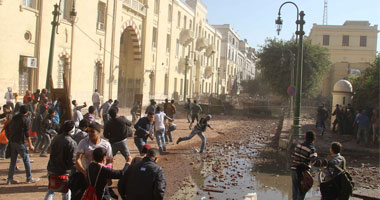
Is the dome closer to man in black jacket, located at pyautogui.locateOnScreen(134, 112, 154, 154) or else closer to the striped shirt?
man in black jacket, located at pyautogui.locateOnScreen(134, 112, 154, 154)

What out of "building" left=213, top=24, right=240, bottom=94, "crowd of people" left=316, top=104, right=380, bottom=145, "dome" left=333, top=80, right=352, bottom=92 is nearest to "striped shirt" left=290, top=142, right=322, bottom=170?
"crowd of people" left=316, top=104, right=380, bottom=145

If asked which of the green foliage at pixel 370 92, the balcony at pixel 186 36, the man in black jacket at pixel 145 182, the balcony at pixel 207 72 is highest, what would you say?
the balcony at pixel 186 36

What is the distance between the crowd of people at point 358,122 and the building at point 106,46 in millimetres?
12579

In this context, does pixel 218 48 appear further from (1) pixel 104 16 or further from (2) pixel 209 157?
(2) pixel 209 157

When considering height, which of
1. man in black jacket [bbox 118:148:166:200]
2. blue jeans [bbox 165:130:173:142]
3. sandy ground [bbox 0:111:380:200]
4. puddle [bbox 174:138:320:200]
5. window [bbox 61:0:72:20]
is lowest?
puddle [bbox 174:138:320:200]

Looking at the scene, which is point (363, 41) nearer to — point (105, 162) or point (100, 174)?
point (105, 162)

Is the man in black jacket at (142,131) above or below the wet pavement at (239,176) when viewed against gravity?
above

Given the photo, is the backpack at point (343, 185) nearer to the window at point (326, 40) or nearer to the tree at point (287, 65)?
the tree at point (287, 65)

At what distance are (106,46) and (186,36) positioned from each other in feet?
56.0

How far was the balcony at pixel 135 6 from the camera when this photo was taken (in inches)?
1089

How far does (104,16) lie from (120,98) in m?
8.75

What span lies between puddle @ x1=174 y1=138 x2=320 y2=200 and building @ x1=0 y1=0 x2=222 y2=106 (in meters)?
8.44

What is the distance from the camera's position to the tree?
37.3m

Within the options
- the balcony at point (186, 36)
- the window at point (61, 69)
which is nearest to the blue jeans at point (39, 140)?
the window at point (61, 69)
